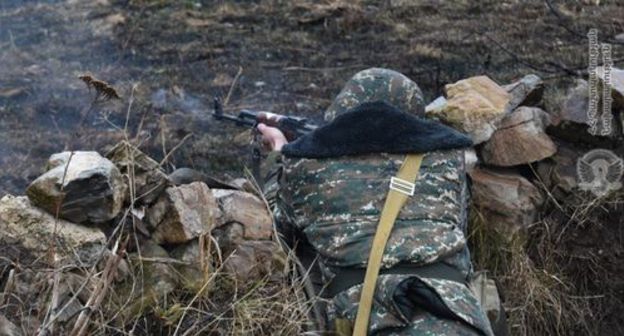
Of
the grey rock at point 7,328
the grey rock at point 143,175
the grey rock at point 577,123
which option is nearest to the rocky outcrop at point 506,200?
the grey rock at point 577,123

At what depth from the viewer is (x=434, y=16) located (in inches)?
329

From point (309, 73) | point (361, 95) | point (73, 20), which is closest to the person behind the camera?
point (361, 95)

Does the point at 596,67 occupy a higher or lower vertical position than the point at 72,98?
higher

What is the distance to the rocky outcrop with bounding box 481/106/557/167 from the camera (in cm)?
498

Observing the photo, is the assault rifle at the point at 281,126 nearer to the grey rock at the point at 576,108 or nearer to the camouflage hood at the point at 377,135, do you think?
the camouflage hood at the point at 377,135

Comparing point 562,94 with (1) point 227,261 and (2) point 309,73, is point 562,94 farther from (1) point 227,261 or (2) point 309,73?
(1) point 227,261

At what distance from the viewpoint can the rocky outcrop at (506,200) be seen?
194 inches

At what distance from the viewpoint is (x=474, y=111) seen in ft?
16.0

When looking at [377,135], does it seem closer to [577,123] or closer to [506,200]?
[506,200]

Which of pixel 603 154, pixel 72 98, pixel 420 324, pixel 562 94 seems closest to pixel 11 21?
pixel 72 98

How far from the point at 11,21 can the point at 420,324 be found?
19.9 ft

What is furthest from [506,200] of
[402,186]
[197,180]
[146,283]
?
[146,283]

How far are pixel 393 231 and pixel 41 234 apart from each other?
1266 millimetres

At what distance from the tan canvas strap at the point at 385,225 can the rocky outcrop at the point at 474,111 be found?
1.21 meters
